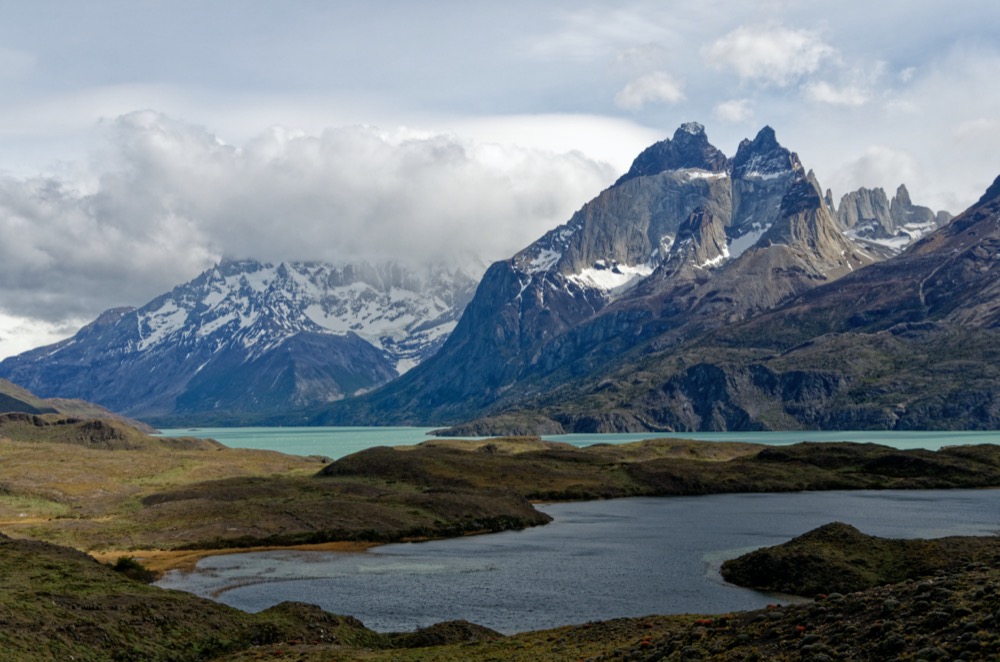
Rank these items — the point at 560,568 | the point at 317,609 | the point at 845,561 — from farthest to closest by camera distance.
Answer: the point at 560,568, the point at 845,561, the point at 317,609

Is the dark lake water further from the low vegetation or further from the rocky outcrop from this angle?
the low vegetation

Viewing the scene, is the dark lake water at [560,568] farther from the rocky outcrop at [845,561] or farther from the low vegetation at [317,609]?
the low vegetation at [317,609]

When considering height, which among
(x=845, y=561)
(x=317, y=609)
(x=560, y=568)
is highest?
(x=845, y=561)

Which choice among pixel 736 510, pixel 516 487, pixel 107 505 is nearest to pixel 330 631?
pixel 107 505

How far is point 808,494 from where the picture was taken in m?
191

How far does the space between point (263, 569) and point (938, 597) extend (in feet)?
250

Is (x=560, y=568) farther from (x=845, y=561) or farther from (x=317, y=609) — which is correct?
(x=317, y=609)

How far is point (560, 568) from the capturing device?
335ft

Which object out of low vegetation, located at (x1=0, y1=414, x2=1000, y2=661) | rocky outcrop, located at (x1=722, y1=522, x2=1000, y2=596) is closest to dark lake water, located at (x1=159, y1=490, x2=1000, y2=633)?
rocky outcrop, located at (x1=722, y1=522, x2=1000, y2=596)

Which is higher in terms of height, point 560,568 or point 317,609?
point 317,609

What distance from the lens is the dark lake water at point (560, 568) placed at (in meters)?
80.8

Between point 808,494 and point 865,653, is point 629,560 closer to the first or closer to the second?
point 865,653

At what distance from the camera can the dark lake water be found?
→ 8081 cm

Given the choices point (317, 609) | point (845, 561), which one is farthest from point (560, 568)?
point (317, 609)
